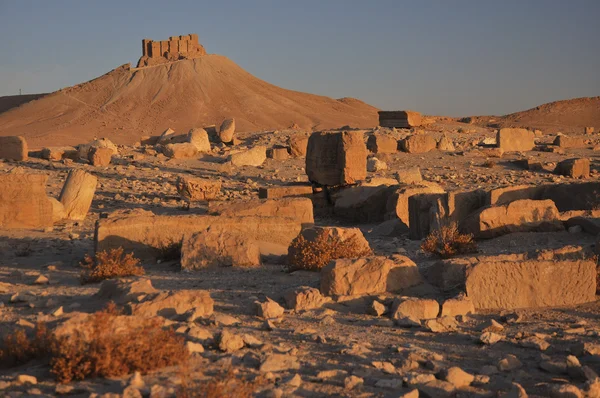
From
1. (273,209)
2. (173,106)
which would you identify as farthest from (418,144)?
(173,106)

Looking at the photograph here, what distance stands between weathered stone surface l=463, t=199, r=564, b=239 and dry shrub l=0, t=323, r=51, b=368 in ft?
19.8

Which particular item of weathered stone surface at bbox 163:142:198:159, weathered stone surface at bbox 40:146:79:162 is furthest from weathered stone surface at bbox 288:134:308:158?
weathered stone surface at bbox 40:146:79:162

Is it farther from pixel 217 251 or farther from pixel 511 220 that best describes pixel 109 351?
pixel 511 220

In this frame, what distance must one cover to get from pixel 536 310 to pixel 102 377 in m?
3.91

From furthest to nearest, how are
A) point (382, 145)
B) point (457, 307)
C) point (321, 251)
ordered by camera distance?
point (382, 145) → point (321, 251) → point (457, 307)

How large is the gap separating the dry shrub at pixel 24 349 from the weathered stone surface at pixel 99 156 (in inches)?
665

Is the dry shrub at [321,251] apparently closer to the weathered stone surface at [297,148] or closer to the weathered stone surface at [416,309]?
the weathered stone surface at [416,309]

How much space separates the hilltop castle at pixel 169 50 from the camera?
5788cm

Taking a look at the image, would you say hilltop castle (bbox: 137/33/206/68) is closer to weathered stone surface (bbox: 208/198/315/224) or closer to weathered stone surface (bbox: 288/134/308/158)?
weathered stone surface (bbox: 288/134/308/158)

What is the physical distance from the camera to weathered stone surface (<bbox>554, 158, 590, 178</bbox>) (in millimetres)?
18281

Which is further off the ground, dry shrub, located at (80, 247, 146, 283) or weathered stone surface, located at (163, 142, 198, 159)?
weathered stone surface, located at (163, 142, 198, 159)

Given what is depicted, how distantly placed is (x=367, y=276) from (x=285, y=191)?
7.53 m

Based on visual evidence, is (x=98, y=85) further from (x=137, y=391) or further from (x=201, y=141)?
(x=137, y=391)

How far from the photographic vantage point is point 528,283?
635cm
